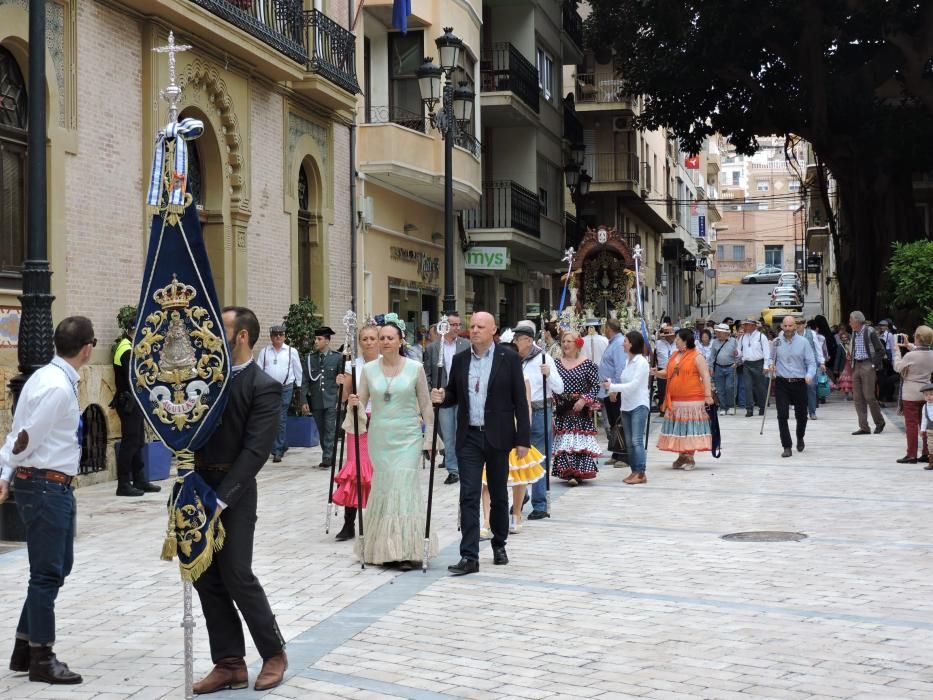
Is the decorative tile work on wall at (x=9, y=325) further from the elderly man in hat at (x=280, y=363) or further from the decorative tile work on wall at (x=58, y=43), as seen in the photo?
the elderly man in hat at (x=280, y=363)

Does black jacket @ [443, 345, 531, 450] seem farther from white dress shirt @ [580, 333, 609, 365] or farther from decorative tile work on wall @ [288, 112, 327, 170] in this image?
decorative tile work on wall @ [288, 112, 327, 170]

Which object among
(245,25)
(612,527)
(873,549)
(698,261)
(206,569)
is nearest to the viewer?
(206,569)

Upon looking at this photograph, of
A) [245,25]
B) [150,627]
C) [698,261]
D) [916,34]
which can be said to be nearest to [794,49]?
[916,34]

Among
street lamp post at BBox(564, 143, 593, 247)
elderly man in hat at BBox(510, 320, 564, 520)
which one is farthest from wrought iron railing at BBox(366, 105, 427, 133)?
elderly man in hat at BBox(510, 320, 564, 520)

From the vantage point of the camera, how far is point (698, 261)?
81062 millimetres

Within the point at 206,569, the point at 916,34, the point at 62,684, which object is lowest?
the point at 62,684

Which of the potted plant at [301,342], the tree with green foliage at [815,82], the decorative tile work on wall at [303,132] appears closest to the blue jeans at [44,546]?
the potted plant at [301,342]

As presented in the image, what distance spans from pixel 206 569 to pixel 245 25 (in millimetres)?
13448

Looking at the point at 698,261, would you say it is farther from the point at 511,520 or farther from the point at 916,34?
the point at 511,520

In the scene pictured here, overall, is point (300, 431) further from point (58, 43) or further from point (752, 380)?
point (752, 380)

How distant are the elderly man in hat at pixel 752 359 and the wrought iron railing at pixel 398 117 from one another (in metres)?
7.51

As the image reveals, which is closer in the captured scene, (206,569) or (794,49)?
(206,569)

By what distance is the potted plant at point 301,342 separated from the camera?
19.7 m

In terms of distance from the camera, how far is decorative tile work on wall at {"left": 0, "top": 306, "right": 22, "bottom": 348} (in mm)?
13508
